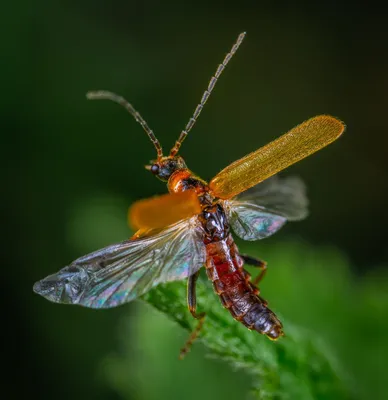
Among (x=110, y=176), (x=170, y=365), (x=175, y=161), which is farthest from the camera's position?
(x=110, y=176)

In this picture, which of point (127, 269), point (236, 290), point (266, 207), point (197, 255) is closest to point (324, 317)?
point (266, 207)

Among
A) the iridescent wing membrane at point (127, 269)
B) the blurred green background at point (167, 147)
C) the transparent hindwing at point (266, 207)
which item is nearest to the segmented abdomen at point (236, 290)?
the iridescent wing membrane at point (127, 269)

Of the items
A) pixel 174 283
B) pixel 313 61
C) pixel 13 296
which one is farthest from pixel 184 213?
pixel 313 61

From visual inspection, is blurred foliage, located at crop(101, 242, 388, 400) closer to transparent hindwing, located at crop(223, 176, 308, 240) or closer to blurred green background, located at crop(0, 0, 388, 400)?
blurred green background, located at crop(0, 0, 388, 400)

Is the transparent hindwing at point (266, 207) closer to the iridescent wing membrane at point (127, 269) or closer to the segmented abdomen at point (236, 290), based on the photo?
the segmented abdomen at point (236, 290)

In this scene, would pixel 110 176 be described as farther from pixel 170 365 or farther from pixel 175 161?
pixel 175 161
